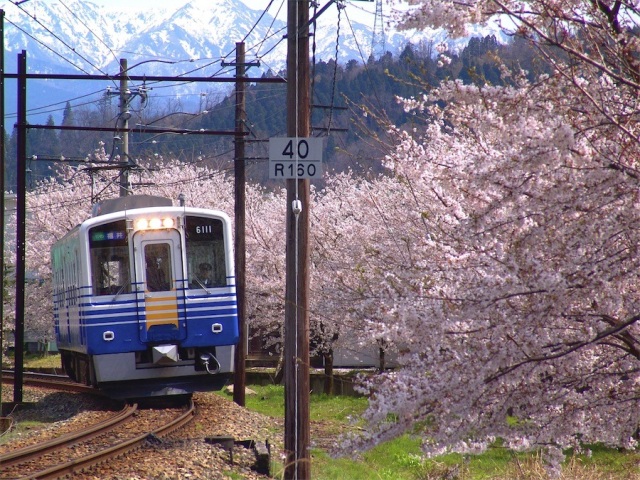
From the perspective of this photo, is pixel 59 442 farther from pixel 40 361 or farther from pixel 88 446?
pixel 40 361

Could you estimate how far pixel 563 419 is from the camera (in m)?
5.34

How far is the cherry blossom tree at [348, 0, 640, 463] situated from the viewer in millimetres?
4711

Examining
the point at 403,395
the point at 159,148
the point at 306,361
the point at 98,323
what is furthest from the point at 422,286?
the point at 159,148

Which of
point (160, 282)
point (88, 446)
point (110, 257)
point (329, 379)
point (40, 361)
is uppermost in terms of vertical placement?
point (110, 257)

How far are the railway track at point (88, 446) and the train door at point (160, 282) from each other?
1.26 m

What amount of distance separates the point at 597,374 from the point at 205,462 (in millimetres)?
5477

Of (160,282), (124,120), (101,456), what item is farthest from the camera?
(124,120)

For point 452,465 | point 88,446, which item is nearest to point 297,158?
point 452,465

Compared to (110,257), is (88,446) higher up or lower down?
lower down

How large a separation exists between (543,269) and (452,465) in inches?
240

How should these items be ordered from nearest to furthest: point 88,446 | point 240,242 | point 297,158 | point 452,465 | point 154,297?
1. point 297,158
2. point 452,465
3. point 88,446
4. point 154,297
5. point 240,242

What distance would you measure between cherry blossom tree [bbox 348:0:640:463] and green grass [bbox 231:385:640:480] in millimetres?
1832

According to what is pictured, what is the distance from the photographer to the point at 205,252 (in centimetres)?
1361

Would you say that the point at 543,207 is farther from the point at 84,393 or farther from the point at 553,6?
the point at 84,393
